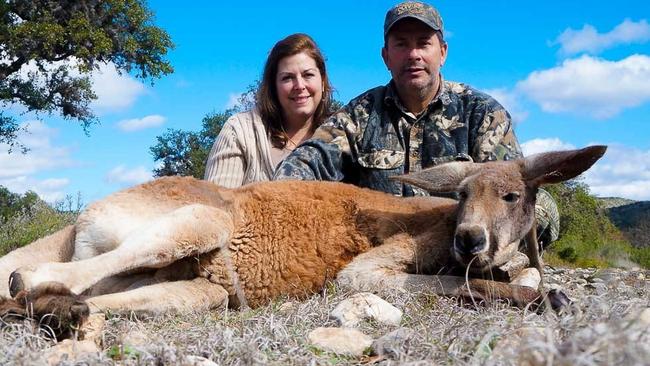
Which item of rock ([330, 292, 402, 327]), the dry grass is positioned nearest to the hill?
rock ([330, 292, 402, 327])

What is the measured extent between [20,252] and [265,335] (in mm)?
2747

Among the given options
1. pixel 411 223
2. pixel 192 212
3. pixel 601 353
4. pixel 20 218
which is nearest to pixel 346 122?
pixel 411 223

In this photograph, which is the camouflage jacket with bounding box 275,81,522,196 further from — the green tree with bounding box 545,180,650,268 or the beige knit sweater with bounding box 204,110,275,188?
the green tree with bounding box 545,180,650,268

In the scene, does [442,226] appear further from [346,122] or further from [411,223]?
[346,122]

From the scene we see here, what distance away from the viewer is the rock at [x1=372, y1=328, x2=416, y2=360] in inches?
115

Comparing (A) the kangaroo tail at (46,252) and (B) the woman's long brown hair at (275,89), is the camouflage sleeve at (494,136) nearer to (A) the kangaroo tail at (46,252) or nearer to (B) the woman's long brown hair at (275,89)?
(B) the woman's long brown hair at (275,89)

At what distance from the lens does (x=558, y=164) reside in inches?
195

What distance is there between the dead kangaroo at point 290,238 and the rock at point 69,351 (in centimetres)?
116

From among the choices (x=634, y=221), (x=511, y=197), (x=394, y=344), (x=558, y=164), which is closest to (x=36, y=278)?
(x=394, y=344)

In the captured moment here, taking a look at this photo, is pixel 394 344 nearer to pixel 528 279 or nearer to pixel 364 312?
pixel 364 312

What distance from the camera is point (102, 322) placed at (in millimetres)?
3781

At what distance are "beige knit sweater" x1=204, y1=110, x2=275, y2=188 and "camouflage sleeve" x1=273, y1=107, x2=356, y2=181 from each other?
1.06 metres

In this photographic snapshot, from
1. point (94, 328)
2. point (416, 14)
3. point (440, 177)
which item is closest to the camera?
point (94, 328)

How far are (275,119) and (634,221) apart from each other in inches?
1074
